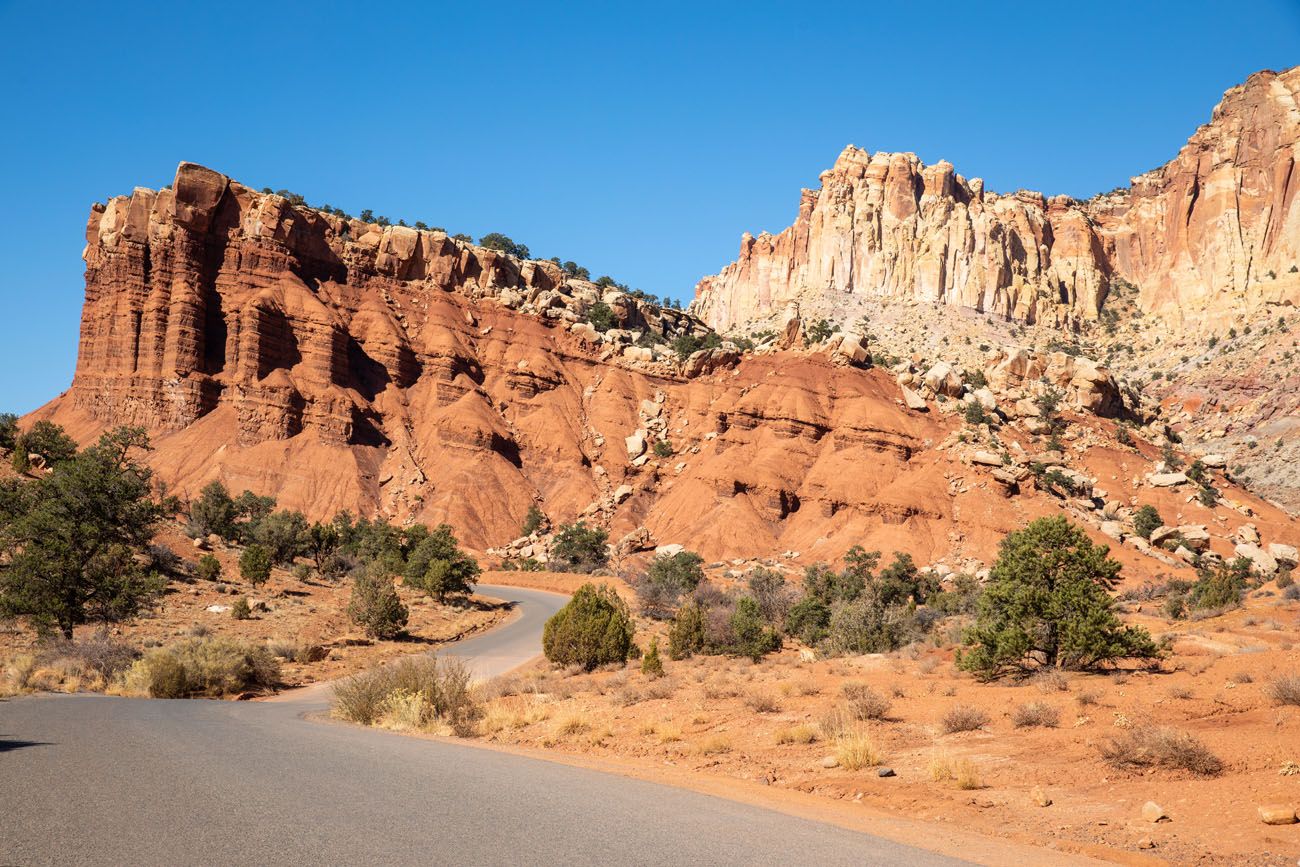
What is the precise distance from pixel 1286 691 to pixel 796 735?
680 cm

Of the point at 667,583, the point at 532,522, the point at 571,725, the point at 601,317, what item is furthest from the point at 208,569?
the point at 601,317

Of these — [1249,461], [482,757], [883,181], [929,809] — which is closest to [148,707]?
[482,757]

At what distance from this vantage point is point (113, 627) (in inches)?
1036

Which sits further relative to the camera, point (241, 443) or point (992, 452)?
point (241, 443)

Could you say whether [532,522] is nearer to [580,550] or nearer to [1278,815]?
[580,550]

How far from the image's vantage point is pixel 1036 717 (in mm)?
11742

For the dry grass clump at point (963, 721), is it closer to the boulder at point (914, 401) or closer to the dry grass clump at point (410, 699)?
the dry grass clump at point (410, 699)

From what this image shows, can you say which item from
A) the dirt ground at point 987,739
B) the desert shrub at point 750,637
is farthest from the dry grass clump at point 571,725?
the desert shrub at point 750,637

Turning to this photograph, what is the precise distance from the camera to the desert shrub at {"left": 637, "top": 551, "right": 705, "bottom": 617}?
40469 millimetres

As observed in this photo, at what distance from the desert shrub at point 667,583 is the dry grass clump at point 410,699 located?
2454cm

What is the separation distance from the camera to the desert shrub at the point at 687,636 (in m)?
26.2

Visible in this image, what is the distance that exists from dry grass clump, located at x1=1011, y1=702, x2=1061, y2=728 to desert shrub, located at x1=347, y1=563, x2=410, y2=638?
79.7 ft

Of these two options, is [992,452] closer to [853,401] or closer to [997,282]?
[853,401]

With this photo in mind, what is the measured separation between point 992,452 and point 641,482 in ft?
92.6
